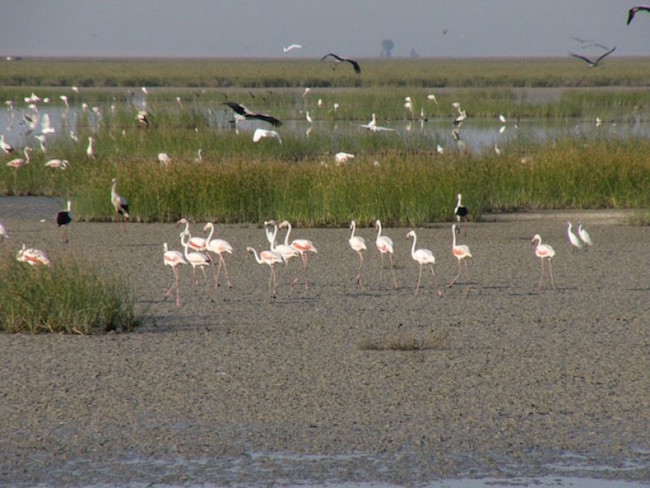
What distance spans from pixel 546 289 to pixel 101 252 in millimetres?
5814

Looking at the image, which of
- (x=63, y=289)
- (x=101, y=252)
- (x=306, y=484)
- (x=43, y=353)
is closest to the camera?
(x=306, y=484)

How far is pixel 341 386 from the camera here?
799 cm

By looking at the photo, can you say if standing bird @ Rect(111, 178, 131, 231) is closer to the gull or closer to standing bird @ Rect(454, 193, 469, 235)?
standing bird @ Rect(454, 193, 469, 235)

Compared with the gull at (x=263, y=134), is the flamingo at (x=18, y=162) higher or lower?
lower

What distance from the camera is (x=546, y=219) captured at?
1811 cm

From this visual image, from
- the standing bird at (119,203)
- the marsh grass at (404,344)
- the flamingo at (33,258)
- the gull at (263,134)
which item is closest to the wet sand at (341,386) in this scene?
the marsh grass at (404,344)

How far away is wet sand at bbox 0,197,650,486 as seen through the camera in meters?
6.46

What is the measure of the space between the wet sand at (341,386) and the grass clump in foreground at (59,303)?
176mm

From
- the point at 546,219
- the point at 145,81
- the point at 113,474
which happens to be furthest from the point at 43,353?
the point at 145,81

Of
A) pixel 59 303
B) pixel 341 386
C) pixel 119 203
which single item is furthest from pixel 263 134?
pixel 341 386

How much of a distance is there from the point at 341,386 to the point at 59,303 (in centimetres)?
284

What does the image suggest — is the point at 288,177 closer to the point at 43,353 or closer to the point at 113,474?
the point at 43,353

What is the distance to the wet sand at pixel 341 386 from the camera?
646 centimetres

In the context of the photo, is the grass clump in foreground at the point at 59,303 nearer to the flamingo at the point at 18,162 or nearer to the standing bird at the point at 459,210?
the standing bird at the point at 459,210
